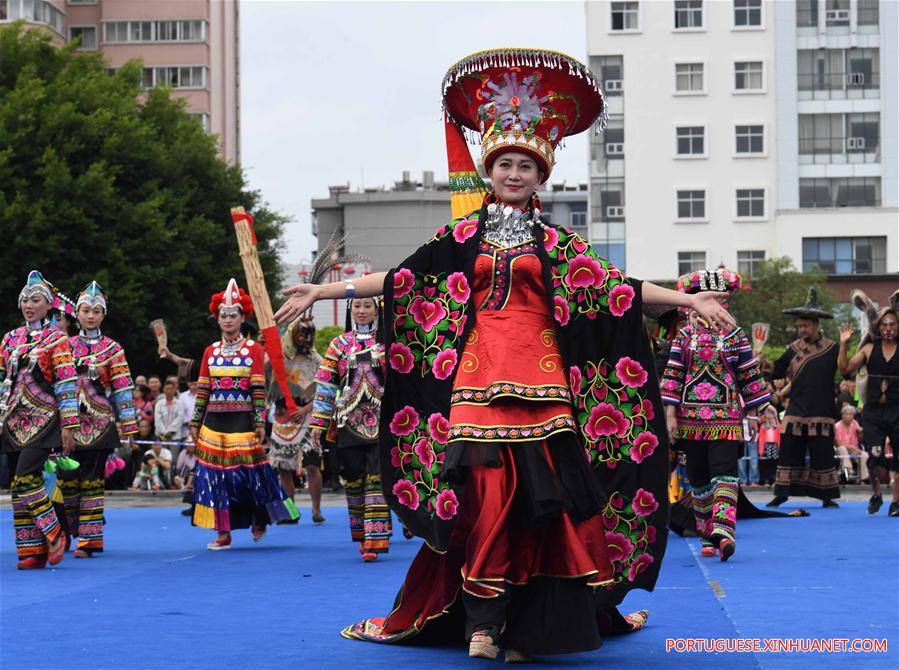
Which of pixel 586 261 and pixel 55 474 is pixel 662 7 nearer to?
pixel 55 474

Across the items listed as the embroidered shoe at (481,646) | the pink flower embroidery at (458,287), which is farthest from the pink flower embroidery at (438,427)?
the embroidered shoe at (481,646)

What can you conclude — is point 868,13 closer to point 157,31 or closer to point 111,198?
point 157,31

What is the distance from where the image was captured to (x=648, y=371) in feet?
24.5

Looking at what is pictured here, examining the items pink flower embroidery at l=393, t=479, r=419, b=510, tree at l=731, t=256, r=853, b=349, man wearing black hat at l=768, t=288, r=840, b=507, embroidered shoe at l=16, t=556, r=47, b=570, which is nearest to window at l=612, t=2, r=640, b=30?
tree at l=731, t=256, r=853, b=349

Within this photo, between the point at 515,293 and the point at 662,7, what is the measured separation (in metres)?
59.4

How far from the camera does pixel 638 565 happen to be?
7.36 metres

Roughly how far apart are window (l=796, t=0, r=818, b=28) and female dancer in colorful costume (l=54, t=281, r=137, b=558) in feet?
178

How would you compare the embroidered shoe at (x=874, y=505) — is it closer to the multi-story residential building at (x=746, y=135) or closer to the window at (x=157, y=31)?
the multi-story residential building at (x=746, y=135)

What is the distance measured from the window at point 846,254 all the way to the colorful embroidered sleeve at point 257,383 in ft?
165

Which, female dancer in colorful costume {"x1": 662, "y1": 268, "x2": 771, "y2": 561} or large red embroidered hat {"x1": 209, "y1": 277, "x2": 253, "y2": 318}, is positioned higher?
large red embroidered hat {"x1": 209, "y1": 277, "x2": 253, "y2": 318}

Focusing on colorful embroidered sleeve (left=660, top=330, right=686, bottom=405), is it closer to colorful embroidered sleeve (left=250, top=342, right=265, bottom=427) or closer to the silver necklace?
colorful embroidered sleeve (left=250, top=342, right=265, bottom=427)

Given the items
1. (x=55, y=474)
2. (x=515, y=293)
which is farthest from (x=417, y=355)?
(x=55, y=474)

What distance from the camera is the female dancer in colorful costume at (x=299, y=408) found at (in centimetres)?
1647

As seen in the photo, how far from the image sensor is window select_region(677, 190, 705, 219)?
210 feet
